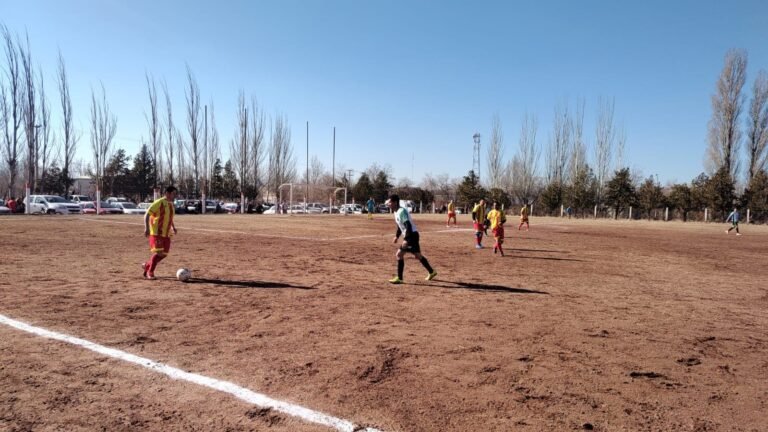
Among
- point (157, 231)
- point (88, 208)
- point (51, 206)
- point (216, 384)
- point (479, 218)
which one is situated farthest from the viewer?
point (88, 208)

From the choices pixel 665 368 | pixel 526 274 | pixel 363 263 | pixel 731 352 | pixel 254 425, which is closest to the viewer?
pixel 254 425

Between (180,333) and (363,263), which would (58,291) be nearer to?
(180,333)

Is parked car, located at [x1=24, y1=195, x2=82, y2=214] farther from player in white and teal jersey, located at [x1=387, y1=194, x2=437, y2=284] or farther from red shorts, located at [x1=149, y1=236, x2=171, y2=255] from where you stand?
player in white and teal jersey, located at [x1=387, y1=194, x2=437, y2=284]

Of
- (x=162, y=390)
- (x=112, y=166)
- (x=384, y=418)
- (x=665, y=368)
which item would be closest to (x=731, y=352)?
(x=665, y=368)

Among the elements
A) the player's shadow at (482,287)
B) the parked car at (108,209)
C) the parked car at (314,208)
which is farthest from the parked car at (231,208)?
the player's shadow at (482,287)

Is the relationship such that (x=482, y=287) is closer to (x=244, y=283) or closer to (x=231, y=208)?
(x=244, y=283)

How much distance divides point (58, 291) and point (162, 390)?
5.06 m

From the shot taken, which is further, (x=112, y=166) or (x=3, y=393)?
(x=112, y=166)

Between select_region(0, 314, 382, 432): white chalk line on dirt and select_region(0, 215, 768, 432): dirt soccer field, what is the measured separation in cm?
2

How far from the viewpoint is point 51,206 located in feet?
118

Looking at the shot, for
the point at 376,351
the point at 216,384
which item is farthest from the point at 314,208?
the point at 216,384

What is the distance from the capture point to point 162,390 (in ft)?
12.7

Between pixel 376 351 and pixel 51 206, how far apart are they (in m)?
40.6

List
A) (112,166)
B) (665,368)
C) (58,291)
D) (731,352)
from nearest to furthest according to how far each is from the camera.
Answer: (665,368), (731,352), (58,291), (112,166)
